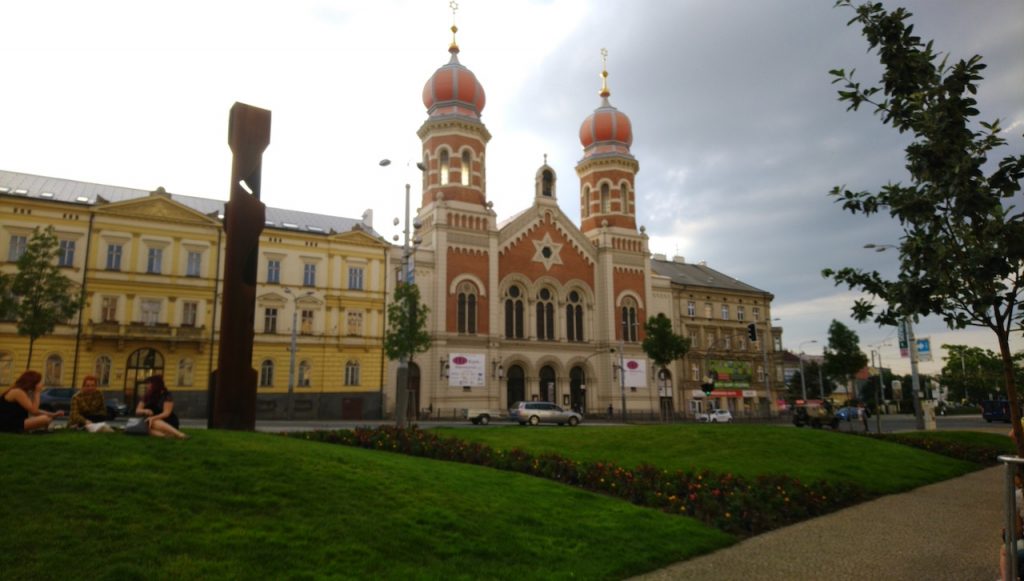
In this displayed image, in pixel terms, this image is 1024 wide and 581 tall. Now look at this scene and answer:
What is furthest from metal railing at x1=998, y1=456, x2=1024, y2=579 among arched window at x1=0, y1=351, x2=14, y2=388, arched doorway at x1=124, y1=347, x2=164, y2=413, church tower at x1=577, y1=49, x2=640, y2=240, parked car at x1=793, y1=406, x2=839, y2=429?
church tower at x1=577, y1=49, x2=640, y2=240

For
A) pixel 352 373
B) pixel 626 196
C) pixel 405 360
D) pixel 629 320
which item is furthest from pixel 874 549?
pixel 626 196

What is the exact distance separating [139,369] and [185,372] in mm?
2595

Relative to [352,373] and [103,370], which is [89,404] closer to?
[103,370]

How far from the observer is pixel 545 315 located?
56.0 metres

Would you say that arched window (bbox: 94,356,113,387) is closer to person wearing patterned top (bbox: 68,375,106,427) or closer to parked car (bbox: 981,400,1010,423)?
person wearing patterned top (bbox: 68,375,106,427)

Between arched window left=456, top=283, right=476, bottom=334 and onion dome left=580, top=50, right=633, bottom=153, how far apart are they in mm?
22385

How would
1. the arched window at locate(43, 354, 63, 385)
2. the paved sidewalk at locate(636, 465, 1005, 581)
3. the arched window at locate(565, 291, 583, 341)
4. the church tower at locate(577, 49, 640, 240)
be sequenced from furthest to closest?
the church tower at locate(577, 49, 640, 240) < the arched window at locate(565, 291, 583, 341) < the arched window at locate(43, 354, 63, 385) < the paved sidewalk at locate(636, 465, 1005, 581)

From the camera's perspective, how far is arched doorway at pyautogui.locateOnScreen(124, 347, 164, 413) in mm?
39531

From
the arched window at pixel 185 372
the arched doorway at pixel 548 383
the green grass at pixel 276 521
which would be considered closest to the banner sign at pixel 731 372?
the arched doorway at pixel 548 383

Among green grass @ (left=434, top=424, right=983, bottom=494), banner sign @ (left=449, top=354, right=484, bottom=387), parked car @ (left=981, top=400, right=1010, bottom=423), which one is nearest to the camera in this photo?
green grass @ (left=434, top=424, right=983, bottom=494)

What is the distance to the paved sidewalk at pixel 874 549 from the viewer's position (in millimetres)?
8938

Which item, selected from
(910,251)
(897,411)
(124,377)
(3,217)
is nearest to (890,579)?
(910,251)

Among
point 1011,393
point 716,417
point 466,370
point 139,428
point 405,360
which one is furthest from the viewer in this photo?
point 716,417

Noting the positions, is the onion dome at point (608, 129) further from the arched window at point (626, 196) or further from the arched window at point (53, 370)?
the arched window at point (53, 370)
